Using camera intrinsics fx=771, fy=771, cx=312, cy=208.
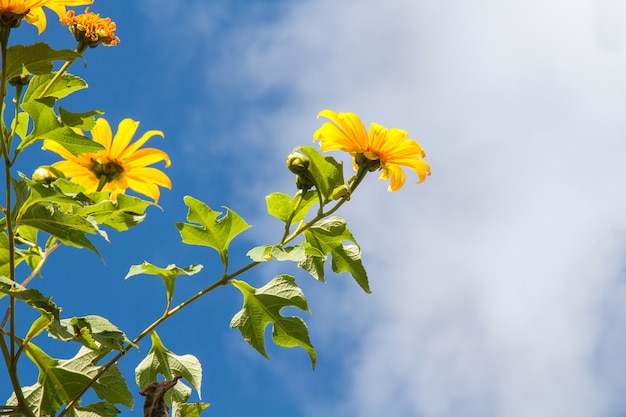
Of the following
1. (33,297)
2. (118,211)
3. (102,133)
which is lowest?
(33,297)

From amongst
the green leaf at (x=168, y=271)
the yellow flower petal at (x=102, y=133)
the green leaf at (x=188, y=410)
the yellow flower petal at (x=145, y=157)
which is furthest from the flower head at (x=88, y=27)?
the green leaf at (x=188, y=410)

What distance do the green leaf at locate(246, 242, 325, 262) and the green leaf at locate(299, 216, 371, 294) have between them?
0.09 m

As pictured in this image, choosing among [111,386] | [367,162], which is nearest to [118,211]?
[111,386]

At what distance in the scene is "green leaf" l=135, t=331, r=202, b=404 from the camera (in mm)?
1977

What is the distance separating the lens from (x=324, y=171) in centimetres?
201

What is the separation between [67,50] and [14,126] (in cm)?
26

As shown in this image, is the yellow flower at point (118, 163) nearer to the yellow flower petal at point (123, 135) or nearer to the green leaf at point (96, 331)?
the yellow flower petal at point (123, 135)

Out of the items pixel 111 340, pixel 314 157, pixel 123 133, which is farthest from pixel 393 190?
pixel 111 340

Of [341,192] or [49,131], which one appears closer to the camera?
[49,131]

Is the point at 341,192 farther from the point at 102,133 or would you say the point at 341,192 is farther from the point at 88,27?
the point at 88,27

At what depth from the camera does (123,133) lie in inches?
92.6

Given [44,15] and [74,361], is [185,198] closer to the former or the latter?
[74,361]

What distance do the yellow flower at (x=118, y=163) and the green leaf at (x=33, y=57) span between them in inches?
25.7

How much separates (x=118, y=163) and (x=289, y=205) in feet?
2.11
